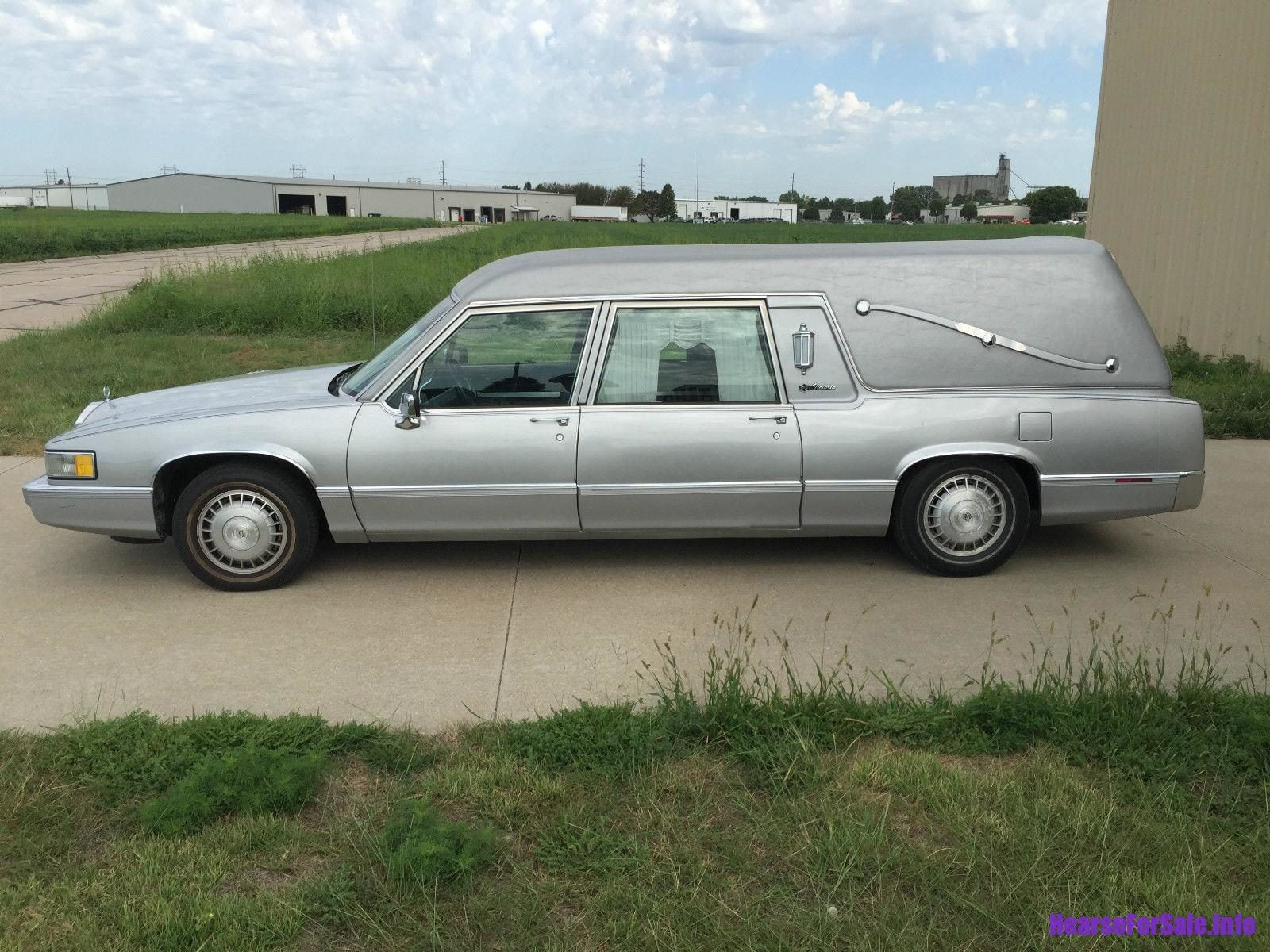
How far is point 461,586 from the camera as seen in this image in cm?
585

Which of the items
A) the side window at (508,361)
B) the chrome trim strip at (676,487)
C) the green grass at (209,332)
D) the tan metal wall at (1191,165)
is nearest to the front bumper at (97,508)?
the side window at (508,361)

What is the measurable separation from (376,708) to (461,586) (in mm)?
1504

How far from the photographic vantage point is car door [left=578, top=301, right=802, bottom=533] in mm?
5633

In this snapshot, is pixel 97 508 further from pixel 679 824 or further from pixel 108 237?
pixel 108 237

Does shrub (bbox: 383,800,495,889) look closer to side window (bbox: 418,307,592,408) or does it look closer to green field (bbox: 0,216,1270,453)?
side window (bbox: 418,307,592,408)

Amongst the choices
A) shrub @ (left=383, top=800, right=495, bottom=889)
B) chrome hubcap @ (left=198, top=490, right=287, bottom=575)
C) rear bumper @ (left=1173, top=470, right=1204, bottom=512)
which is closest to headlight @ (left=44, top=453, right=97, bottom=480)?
chrome hubcap @ (left=198, top=490, right=287, bottom=575)

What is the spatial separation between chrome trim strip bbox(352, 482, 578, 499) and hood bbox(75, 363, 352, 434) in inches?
20.2

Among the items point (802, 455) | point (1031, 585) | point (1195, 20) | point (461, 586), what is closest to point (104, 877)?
point (461, 586)

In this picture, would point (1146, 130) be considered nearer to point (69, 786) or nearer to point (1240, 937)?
point (1240, 937)

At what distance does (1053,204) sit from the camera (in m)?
104

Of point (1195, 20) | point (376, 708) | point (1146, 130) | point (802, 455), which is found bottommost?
point (376, 708)

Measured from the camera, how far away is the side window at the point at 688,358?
18.8 ft

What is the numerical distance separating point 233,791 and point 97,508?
8.58 ft

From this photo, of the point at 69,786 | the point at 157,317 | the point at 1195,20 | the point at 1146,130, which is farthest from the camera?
the point at 157,317
